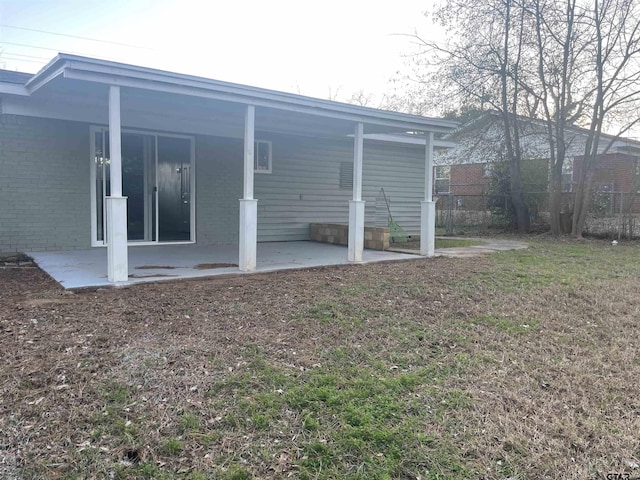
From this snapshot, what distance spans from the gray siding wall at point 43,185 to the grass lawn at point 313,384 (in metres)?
2.84

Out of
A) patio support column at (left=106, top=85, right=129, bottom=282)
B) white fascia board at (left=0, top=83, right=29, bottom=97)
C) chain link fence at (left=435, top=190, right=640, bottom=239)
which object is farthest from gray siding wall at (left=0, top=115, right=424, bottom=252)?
patio support column at (left=106, top=85, right=129, bottom=282)

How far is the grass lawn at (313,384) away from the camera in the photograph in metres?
2.37

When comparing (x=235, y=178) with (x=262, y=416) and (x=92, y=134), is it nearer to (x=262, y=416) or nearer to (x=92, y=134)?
(x=92, y=134)

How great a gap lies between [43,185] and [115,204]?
11.0 feet

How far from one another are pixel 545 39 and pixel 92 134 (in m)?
11.0

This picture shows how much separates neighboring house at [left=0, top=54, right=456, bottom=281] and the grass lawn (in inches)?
71.3

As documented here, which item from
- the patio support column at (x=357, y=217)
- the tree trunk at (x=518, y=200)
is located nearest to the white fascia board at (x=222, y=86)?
the patio support column at (x=357, y=217)

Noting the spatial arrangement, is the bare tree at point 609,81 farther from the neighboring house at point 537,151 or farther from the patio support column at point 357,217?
the patio support column at point 357,217

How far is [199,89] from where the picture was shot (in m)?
5.98

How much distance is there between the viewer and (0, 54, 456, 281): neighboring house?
231 inches

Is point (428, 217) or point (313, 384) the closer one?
point (313, 384)

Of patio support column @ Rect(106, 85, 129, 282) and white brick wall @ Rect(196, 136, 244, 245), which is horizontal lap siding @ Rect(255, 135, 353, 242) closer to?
white brick wall @ Rect(196, 136, 244, 245)

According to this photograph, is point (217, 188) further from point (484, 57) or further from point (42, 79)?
point (484, 57)

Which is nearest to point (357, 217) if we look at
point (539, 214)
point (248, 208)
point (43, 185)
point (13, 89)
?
→ point (248, 208)
